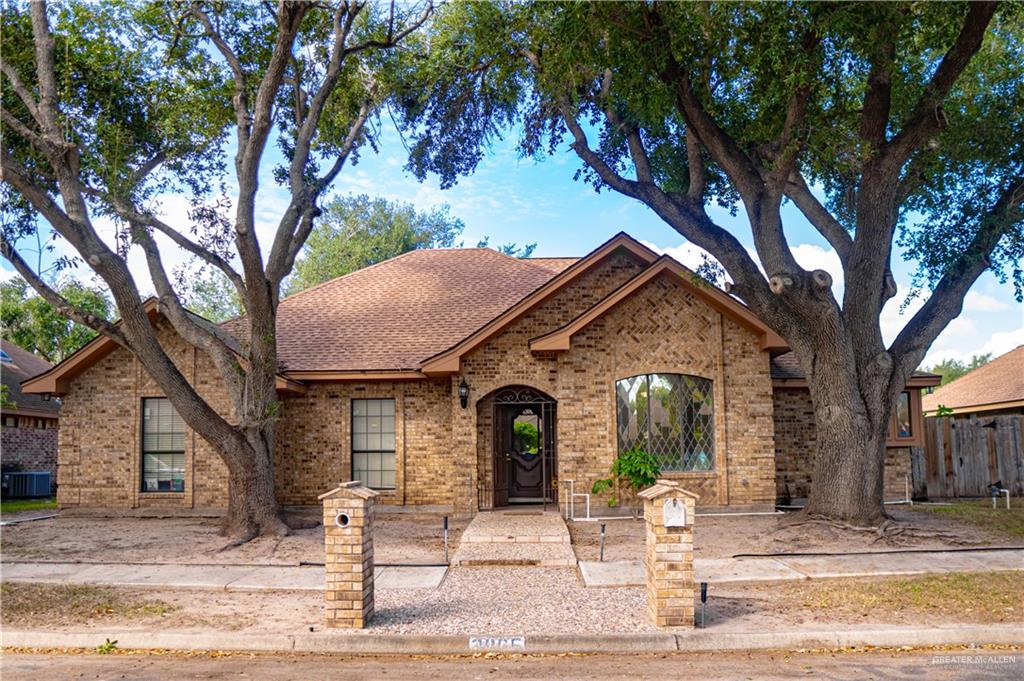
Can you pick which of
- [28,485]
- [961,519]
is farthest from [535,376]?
[28,485]

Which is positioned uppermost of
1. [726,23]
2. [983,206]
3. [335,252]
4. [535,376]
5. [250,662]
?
[335,252]

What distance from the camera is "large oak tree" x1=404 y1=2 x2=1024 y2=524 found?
11766 mm

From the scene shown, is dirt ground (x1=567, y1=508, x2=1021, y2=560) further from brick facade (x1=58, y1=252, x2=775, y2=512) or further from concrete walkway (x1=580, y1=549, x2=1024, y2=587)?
brick facade (x1=58, y1=252, x2=775, y2=512)

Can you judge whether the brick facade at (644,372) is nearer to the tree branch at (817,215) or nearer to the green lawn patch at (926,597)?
the tree branch at (817,215)

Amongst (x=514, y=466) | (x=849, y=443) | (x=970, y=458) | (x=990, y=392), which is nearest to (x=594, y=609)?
(x=849, y=443)

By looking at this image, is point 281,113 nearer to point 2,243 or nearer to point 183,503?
point 2,243

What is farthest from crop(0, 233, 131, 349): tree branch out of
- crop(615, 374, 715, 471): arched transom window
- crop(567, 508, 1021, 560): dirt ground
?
crop(615, 374, 715, 471): arched transom window

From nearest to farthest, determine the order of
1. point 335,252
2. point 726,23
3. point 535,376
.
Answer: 1. point 726,23
2. point 535,376
3. point 335,252

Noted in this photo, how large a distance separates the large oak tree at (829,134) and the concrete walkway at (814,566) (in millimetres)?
1866

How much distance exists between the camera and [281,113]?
16688 millimetres

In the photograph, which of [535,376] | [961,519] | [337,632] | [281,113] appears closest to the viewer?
[337,632]

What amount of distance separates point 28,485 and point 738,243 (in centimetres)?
2339

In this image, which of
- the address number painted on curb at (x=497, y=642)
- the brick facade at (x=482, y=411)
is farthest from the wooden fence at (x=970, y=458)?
the address number painted on curb at (x=497, y=642)

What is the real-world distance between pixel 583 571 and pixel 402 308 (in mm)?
10255
